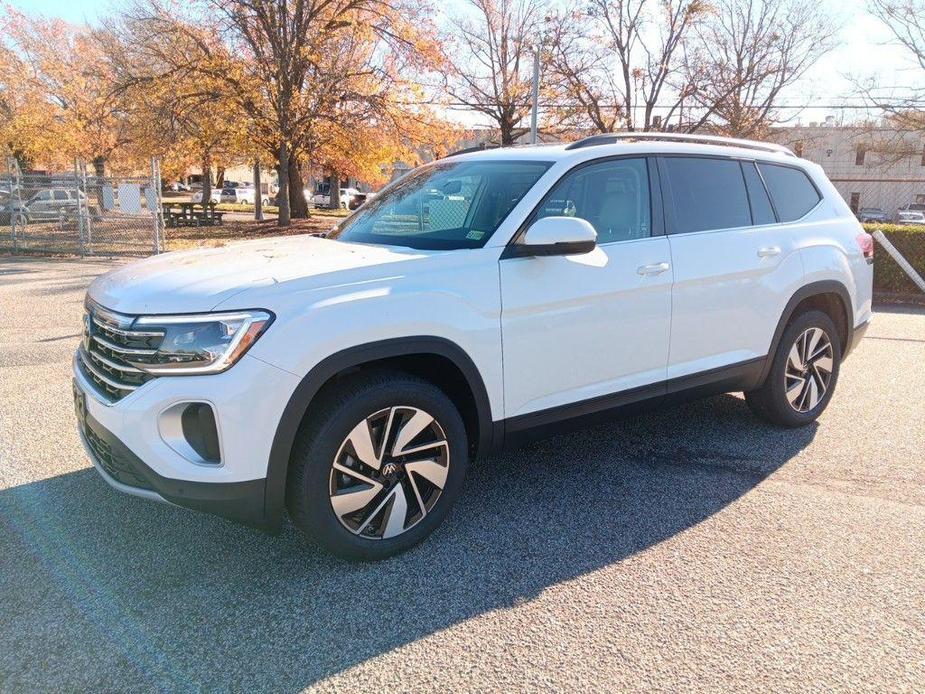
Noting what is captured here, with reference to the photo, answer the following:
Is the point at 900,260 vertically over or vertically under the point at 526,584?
over

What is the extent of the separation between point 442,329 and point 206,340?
0.99 m

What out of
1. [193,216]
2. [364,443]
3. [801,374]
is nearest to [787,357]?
[801,374]

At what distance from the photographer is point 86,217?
52.2 ft

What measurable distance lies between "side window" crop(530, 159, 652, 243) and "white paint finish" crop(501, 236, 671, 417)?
0.11 metres

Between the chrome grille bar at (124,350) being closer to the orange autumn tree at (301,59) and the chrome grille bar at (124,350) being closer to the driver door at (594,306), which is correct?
the driver door at (594,306)

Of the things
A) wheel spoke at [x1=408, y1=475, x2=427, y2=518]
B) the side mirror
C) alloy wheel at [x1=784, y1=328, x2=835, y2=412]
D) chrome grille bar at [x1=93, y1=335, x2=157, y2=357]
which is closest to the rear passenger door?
alloy wheel at [x1=784, y1=328, x2=835, y2=412]

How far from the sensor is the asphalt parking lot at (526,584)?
2473 millimetres

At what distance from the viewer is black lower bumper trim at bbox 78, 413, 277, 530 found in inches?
107

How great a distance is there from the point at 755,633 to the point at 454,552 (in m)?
1.30

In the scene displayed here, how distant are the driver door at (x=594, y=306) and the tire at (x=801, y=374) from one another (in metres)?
1.18

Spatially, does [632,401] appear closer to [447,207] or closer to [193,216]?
[447,207]

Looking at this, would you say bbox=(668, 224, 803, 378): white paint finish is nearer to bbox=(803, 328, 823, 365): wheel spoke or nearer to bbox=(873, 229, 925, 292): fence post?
bbox=(803, 328, 823, 365): wheel spoke

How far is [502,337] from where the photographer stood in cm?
331

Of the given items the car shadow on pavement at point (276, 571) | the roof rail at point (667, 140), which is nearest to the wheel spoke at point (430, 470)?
the car shadow on pavement at point (276, 571)
